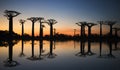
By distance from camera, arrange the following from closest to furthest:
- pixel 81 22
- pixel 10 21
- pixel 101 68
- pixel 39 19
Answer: pixel 101 68, pixel 10 21, pixel 39 19, pixel 81 22

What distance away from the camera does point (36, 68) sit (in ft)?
43.1

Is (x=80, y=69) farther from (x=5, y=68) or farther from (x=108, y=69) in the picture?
(x=5, y=68)

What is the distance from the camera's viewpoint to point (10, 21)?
56.3 m

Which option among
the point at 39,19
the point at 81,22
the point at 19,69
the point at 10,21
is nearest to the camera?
the point at 19,69

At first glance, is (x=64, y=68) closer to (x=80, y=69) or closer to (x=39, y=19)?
(x=80, y=69)

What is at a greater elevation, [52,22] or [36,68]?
[52,22]

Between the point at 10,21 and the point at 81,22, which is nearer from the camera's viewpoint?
the point at 10,21

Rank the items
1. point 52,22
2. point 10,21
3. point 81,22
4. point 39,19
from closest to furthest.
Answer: point 10,21, point 39,19, point 52,22, point 81,22

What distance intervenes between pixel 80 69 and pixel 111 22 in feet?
285

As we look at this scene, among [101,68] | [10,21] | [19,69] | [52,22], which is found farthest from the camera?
[52,22]

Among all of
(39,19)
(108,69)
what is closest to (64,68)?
(108,69)

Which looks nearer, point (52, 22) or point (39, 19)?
point (39, 19)

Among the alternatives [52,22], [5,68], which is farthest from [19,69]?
[52,22]

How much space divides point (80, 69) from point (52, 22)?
247 ft
